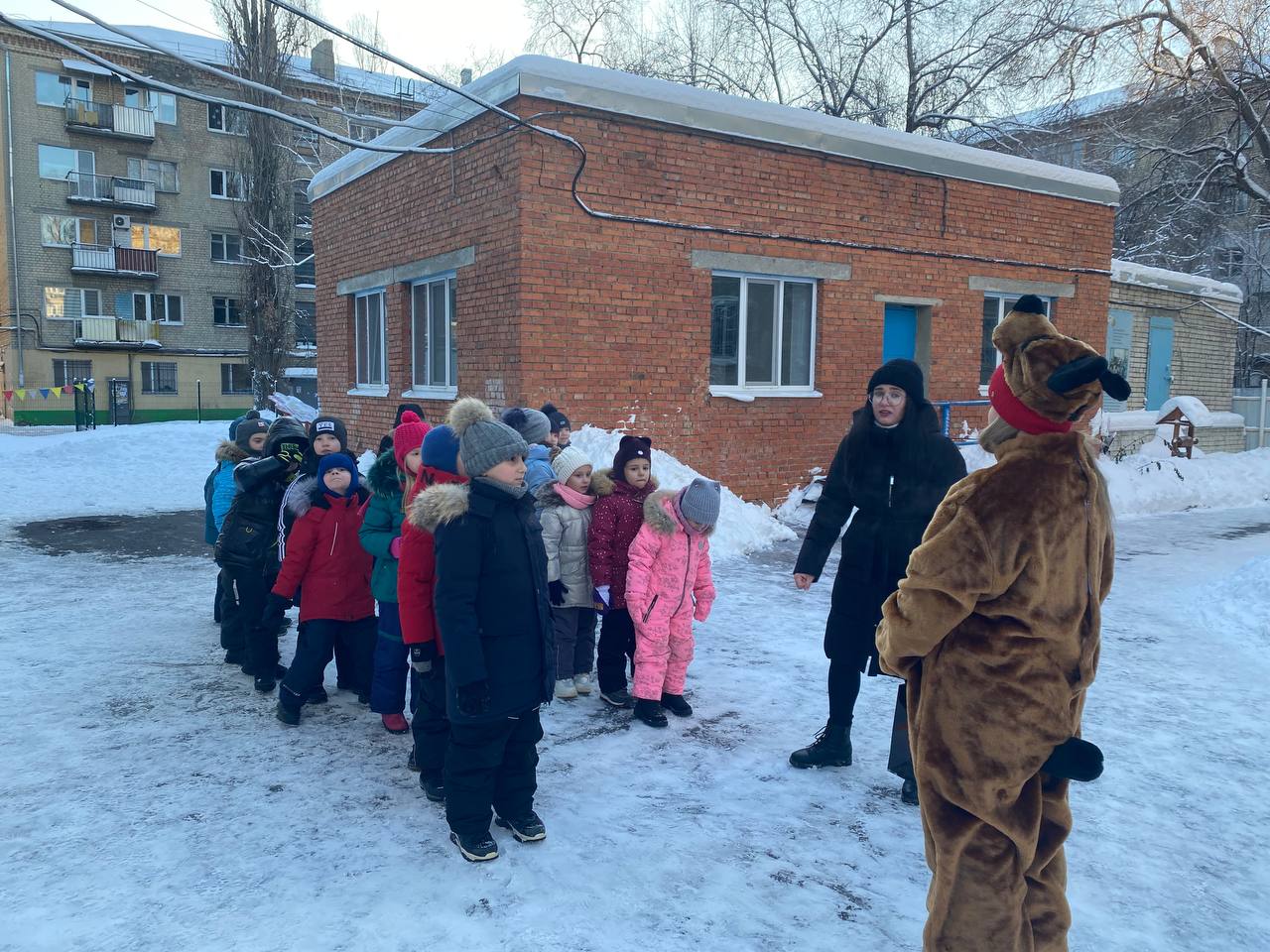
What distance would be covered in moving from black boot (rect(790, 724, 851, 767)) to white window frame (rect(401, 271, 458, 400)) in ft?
23.4

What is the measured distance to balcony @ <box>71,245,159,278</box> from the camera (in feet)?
111

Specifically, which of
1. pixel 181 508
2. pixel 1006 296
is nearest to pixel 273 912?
pixel 181 508

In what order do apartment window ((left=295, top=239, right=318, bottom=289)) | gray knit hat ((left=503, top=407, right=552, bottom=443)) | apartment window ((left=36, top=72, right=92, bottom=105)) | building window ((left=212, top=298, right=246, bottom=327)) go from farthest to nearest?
building window ((left=212, top=298, right=246, bottom=327)), apartment window ((left=295, top=239, right=318, bottom=289)), apartment window ((left=36, top=72, right=92, bottom=105)), gray knit hat ((left=503, top=407, right=552, bottom=443))

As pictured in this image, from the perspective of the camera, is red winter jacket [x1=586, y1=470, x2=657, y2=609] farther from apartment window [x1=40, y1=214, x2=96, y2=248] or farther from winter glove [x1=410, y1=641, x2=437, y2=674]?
apartment window [x1=40, y1=214, x2=96, y2=248]

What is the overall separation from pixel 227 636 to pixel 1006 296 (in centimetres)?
1118

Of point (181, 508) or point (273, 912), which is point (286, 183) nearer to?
point (181, 508)

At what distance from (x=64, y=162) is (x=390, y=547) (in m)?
38.4

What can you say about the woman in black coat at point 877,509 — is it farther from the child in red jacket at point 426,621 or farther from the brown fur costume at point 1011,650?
the child in red jacket at point 426,621

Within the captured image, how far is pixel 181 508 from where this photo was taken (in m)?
11.6

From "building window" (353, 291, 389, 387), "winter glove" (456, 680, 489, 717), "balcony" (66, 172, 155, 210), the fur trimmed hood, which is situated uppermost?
"balcony" (66, 172, 155, 210)

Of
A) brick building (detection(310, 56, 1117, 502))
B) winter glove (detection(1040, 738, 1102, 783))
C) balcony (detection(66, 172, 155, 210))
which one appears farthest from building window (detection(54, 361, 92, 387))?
winter glove (detection(1040, 738, 1102, 783))

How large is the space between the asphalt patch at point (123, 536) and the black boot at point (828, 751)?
6726 mm

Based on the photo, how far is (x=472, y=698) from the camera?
3.09 metres

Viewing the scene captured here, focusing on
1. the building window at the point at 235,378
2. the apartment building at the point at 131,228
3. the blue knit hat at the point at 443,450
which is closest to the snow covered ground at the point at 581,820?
the blue knit hat at the point at 443,450
